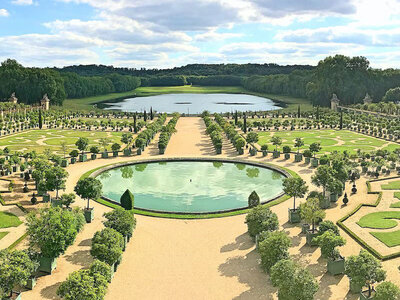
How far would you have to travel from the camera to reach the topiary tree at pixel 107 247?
2516cm

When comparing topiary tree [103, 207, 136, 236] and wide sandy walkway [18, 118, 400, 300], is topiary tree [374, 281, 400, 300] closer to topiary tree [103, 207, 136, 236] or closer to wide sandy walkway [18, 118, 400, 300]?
wide sandy walkway [18, 118, 400, 300]

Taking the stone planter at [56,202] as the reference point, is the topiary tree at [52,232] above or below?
above

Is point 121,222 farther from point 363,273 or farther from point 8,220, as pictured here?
point 363,273

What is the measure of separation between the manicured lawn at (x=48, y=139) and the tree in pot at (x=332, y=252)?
46.6 metres

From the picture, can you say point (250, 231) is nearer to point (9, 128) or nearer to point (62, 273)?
point (62, 273)

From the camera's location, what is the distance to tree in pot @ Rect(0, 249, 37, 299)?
2162 centimetres

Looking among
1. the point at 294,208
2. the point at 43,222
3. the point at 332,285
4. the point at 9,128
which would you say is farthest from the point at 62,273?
the point at 9,128

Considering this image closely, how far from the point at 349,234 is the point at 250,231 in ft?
25.1

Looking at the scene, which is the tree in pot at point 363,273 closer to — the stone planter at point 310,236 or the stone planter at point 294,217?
the stone planter at point 310,236

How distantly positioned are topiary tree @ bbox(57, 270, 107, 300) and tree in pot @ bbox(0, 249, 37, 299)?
2736 mm

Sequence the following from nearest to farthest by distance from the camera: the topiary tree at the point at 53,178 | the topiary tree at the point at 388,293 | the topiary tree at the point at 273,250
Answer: the topiary tree at the point at 388,293 < the topiary tree at the point at 273,250 < the topiary tree at the point at 53,178

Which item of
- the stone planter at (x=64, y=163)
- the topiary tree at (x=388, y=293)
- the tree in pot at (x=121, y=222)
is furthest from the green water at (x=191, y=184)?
the topiary tree at (x=388, y=293)

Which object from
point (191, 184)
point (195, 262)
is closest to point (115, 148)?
point (191, 184)

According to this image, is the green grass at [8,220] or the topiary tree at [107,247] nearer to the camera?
the topiary tree at [107,247]
